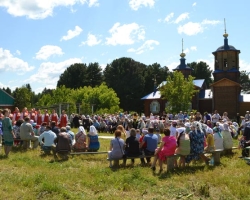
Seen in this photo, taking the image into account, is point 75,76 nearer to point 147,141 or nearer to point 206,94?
point 206,94

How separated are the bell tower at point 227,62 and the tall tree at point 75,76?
31918 millimetres

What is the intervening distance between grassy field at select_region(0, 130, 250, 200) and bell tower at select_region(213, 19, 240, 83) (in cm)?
3842

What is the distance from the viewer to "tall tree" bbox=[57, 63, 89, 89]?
70500 millimetres

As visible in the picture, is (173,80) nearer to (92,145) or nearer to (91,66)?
(92,145)

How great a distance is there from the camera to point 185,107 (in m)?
39.4

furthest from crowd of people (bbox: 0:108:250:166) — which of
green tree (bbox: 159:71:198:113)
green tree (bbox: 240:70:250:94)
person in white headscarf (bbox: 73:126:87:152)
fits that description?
green tree (bbox: 240:70:250:94)

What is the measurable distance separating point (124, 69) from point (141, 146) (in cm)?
5662

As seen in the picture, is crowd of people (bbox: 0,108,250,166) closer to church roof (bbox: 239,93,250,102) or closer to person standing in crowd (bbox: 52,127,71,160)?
person standing in crowd (bbox: 52,127,71,160)

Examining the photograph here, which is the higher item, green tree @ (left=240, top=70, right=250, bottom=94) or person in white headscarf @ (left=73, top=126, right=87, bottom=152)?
green tree @ (left=240, top=70, right=250, bottom=94)

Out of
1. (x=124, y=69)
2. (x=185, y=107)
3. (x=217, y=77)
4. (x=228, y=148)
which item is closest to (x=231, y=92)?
(x=217, y=77)

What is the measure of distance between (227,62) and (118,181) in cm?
4206

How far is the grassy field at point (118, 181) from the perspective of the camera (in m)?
7.90

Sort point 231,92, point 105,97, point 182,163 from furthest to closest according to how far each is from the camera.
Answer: point 105,97 → point 231,92 → point 182,163

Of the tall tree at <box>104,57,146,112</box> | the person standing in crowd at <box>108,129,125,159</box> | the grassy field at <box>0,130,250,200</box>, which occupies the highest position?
the tall tree at <box>104,57,146,112</box>
